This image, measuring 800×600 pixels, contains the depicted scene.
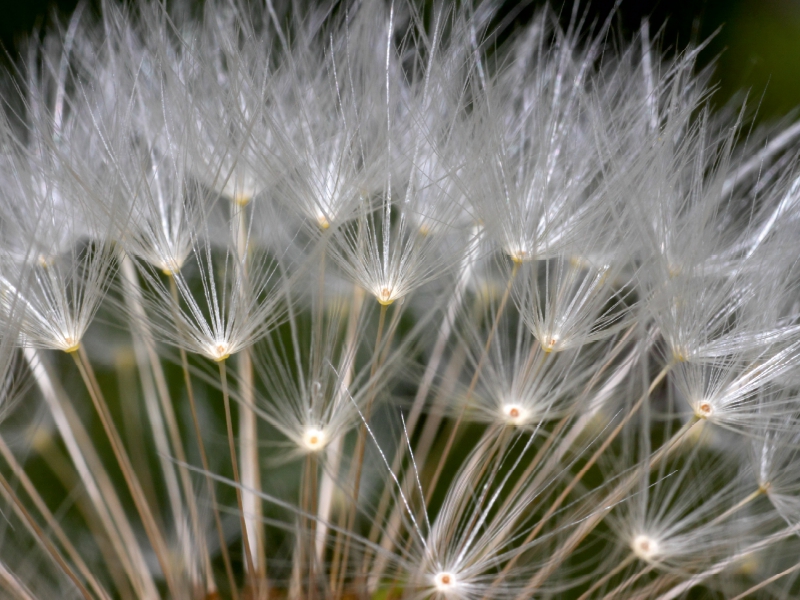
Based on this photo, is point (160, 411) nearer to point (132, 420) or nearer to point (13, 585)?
point (132, 420)

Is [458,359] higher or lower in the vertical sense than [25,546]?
higher

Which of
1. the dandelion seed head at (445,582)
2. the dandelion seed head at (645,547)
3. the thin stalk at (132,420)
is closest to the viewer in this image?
the dandelion seed head at (445,582)

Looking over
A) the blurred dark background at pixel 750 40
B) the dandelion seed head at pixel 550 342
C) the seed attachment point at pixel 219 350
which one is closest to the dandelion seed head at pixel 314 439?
the seed attachment point at pixel 219 350

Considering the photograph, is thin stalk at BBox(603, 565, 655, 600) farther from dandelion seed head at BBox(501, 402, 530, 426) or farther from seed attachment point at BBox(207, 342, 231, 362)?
seed attachment point at BBox(207, 342, 231, 362)

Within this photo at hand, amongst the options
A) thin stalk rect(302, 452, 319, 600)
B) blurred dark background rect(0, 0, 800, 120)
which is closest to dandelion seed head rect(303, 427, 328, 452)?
thin stalk rect(302, 452, 319, 600)

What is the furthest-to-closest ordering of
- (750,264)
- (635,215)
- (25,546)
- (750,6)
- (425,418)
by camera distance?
(750,6) < (425,418) < (25,546) < (750,264) < (635,215)

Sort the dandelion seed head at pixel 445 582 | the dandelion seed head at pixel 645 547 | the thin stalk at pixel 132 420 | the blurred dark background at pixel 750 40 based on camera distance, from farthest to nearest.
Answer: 1. the blurred dark background at pixel 750 40
2. the thin stalk at pixel 132 420
3. the dandelion seed head at pixel 645 547
4. the dandelion seed head at pixel 445 582

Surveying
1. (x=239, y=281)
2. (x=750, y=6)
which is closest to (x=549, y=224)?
(x=239, y=281)

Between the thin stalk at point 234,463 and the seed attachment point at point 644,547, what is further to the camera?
the seed attachment point at point 644,547

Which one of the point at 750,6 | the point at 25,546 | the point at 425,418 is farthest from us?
the point at 750,6

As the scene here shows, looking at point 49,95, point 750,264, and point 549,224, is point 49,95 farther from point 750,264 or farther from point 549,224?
point 750,264

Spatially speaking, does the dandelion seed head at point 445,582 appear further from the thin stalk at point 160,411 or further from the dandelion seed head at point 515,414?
the thin stalk at point 160,411
